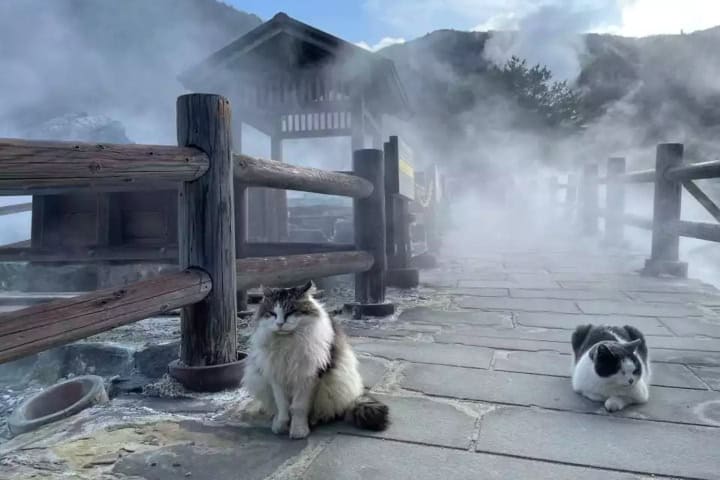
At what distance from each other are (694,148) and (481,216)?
716 inches

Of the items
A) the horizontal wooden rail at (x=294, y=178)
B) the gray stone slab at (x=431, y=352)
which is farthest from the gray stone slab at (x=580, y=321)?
the horizontal wooden rail at (x=294, y=178)

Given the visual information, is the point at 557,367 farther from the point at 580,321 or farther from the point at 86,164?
the point at 86,164

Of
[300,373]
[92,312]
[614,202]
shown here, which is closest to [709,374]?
[300,373]

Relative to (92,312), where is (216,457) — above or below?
below

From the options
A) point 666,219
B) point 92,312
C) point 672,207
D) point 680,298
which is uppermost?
point 672,207

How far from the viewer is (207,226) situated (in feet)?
7.27

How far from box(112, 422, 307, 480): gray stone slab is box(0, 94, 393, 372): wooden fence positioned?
1.51 ft

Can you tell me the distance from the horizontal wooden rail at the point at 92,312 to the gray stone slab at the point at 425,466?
85 cm

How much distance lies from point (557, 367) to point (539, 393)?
1.50 ft

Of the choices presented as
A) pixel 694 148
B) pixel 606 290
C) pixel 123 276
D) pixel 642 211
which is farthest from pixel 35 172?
pixel 694 148

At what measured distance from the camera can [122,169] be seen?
68.0 inches

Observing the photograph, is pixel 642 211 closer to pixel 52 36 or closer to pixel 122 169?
pixel 122 169

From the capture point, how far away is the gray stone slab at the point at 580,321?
3.48 meters

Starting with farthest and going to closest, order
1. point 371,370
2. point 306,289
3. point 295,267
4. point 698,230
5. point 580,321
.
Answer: point 698,230 < point 580,321 < point 295,267 < point 371,370 < point 306,289
